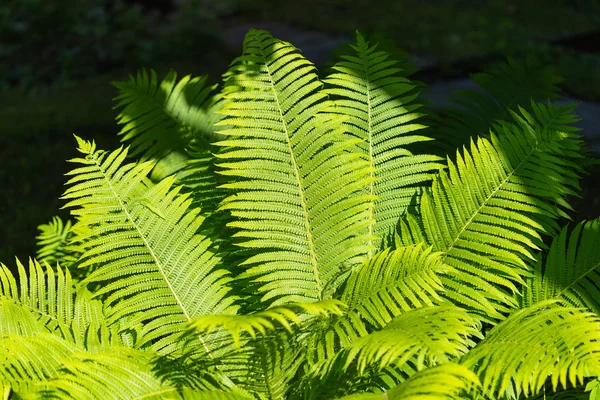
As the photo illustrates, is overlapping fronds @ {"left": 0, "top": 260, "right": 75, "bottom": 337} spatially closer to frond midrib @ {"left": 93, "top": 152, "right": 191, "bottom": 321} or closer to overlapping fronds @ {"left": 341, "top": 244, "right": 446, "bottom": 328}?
frond midrib @ {"left": 93, "top": 152, "right": 191, "bottom": 321}

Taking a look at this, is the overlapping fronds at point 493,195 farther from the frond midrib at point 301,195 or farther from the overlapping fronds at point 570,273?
the frond midrib at point 301,195

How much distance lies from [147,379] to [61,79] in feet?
18.5

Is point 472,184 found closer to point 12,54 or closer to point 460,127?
point 460,127

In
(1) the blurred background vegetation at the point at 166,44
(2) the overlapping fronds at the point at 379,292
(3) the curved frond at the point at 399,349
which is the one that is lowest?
(3) the curved frond at the point at 399,349

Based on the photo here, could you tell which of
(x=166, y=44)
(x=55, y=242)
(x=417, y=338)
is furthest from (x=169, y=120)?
(x=166, y=44)

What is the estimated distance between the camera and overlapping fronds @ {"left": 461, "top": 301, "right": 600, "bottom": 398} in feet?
5.32

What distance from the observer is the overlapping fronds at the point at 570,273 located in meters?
2.11

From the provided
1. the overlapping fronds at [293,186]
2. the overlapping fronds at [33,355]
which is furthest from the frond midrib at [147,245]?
the overlapping fronds at [33,355]

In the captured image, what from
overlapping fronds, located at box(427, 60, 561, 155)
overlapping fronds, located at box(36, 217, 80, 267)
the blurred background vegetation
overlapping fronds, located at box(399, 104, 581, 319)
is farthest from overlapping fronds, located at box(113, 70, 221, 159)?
the blurred background vegetation

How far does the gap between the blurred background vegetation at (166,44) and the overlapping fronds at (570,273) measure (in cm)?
313

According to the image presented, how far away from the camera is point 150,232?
6.96 ft

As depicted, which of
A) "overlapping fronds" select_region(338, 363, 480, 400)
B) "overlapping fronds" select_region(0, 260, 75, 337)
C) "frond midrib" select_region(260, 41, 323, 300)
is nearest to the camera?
"overlapping fronds" select_region(338, 363, 480, 400)

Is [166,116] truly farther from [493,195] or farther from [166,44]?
[166,44]

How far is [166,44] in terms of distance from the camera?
717 cm
